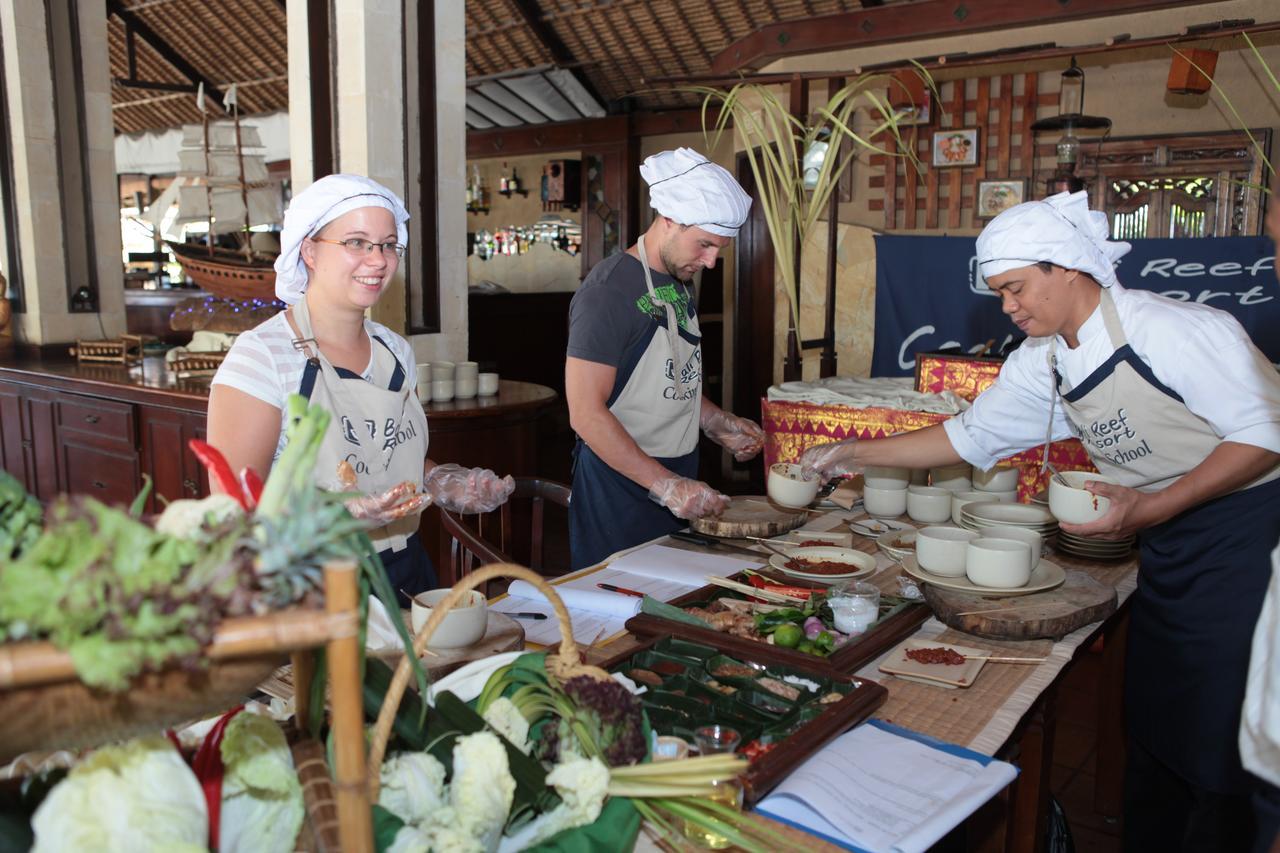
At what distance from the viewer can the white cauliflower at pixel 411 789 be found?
38.4 inches

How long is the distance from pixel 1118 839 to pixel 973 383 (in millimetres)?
1895

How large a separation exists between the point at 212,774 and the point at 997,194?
6.63 metres

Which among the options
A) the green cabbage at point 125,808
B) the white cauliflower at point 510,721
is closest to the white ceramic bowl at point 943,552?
the white cauliflower at point 510,721

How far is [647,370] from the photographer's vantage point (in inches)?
111

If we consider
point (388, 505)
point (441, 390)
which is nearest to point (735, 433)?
point (388, 505)

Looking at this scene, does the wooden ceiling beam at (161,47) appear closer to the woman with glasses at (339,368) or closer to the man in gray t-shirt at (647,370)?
the man in gray t-shirt at (647,370)

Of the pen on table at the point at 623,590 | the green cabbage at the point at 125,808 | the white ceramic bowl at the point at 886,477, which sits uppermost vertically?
the green cabbage at the point at 125,808

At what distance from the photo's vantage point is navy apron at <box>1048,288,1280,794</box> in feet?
7.11

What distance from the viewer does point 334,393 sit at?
203 cm

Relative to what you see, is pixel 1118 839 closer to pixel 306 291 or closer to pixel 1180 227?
pixel 306 291

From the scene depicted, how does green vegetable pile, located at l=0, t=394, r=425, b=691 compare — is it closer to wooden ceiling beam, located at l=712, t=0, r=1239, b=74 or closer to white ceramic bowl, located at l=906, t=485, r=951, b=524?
white ceramic bowl, located at l=906, t=485, r=951, b=524

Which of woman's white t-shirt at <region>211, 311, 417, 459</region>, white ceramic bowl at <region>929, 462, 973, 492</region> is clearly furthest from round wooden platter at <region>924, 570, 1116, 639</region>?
woman's white t-shirt at <region>211, 311, 417, 459</region>

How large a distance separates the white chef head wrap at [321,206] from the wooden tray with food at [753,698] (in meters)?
1.05

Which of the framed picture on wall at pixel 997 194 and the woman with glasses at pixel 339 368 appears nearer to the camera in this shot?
the woman with glasses at pixel 339 368
